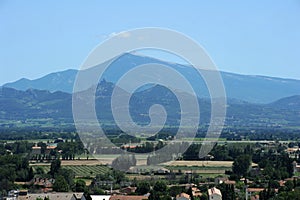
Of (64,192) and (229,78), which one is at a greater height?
(229,78)

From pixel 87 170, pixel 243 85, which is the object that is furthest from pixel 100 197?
pixel 243 85

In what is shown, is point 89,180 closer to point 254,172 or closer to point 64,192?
point 64,192

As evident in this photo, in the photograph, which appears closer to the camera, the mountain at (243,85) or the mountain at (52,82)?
the mountain at (243,85)

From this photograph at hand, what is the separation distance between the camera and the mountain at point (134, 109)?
2973 inches

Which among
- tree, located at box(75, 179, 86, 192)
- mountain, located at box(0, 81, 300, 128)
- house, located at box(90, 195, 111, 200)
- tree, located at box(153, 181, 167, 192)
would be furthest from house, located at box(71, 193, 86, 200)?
mountain, located at box(0, 81, 300, 128)

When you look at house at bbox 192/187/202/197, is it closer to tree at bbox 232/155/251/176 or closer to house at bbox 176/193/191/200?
house at bbox 176/193/191/200

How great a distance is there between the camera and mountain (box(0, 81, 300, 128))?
248 ft

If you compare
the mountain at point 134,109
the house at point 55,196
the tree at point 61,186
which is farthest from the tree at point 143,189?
the mountain at point 134,109

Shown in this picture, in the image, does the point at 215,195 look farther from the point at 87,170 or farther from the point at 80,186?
the point at 87,170

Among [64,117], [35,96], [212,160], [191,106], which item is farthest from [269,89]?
[212,160]

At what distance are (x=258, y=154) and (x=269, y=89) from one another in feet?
420

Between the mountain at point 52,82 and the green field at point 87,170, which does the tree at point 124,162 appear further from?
the mountain at point 52,82

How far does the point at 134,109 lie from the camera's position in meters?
73.9

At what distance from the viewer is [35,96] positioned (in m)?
111
